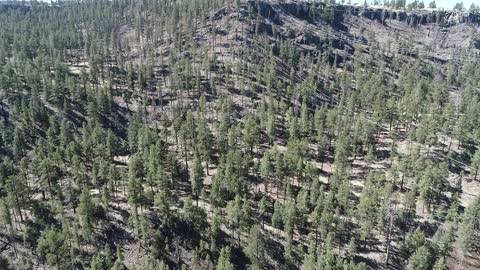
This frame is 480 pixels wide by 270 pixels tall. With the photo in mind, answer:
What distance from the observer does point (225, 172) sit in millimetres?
85562

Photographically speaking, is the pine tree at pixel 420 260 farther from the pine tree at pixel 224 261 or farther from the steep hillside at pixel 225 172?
the pine tree at pixel 224 261

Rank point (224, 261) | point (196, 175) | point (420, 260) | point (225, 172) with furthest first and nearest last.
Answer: point (225, 172) < point (196, 175) < point (224, 261) < point (420, 260)

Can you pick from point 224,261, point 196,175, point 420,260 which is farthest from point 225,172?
point 420,260

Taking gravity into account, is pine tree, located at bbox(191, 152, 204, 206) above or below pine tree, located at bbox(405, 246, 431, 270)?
above

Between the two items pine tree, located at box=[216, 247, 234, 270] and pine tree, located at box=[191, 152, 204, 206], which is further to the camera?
pine tree, located at box=[191, 152, 204, 206]

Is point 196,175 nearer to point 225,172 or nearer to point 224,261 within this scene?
point 225,172

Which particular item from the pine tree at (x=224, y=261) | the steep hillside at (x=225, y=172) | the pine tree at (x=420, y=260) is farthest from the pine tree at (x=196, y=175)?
the pine tree at (x=420, y=260)

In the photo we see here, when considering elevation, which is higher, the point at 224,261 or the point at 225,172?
the point at 225,172

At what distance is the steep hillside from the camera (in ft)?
241

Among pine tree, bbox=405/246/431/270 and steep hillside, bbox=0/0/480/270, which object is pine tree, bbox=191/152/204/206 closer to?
steep hillside, bbox=0/0/480/270

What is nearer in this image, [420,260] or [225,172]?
[420,260]

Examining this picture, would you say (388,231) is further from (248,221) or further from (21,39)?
(21,39)

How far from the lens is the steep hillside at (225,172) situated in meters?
73.6

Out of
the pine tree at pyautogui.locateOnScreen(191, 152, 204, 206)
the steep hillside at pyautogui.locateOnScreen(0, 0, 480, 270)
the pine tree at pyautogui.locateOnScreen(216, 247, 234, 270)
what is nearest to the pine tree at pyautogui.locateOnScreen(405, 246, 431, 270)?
the steep hillside at pyautogui.locateOnScreen(0, 0, 480, 270)
